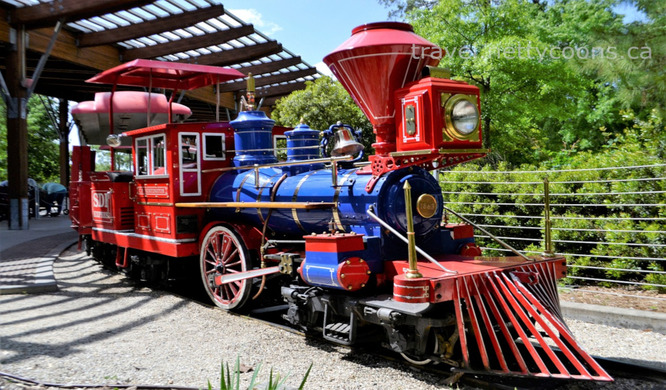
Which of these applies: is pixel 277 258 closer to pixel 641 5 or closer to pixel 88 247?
pixel 88 247

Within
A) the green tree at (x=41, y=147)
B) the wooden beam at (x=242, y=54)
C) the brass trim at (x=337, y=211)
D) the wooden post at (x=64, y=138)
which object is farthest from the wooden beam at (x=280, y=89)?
the brass trim at (x=337, y=211)

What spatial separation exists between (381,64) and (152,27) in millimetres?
13038

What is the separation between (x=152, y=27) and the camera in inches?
613

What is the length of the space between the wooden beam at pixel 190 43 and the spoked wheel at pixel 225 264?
11.7 metres

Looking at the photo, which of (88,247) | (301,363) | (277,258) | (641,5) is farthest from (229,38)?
(301,363)

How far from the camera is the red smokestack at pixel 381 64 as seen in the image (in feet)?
14.8

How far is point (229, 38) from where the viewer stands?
668 inches

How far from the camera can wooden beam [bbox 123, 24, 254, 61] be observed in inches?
666

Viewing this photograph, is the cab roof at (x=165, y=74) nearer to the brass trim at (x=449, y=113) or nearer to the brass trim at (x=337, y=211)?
the brass trim at (x=337, y=211)

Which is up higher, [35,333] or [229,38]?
[229,38]

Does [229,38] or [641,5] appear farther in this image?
[229,38]

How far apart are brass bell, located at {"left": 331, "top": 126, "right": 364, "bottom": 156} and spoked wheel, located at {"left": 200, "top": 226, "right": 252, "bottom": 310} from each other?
5.56 feet

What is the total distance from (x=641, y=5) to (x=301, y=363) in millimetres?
8098

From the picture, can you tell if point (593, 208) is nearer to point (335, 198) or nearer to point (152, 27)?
point (335, 198)
